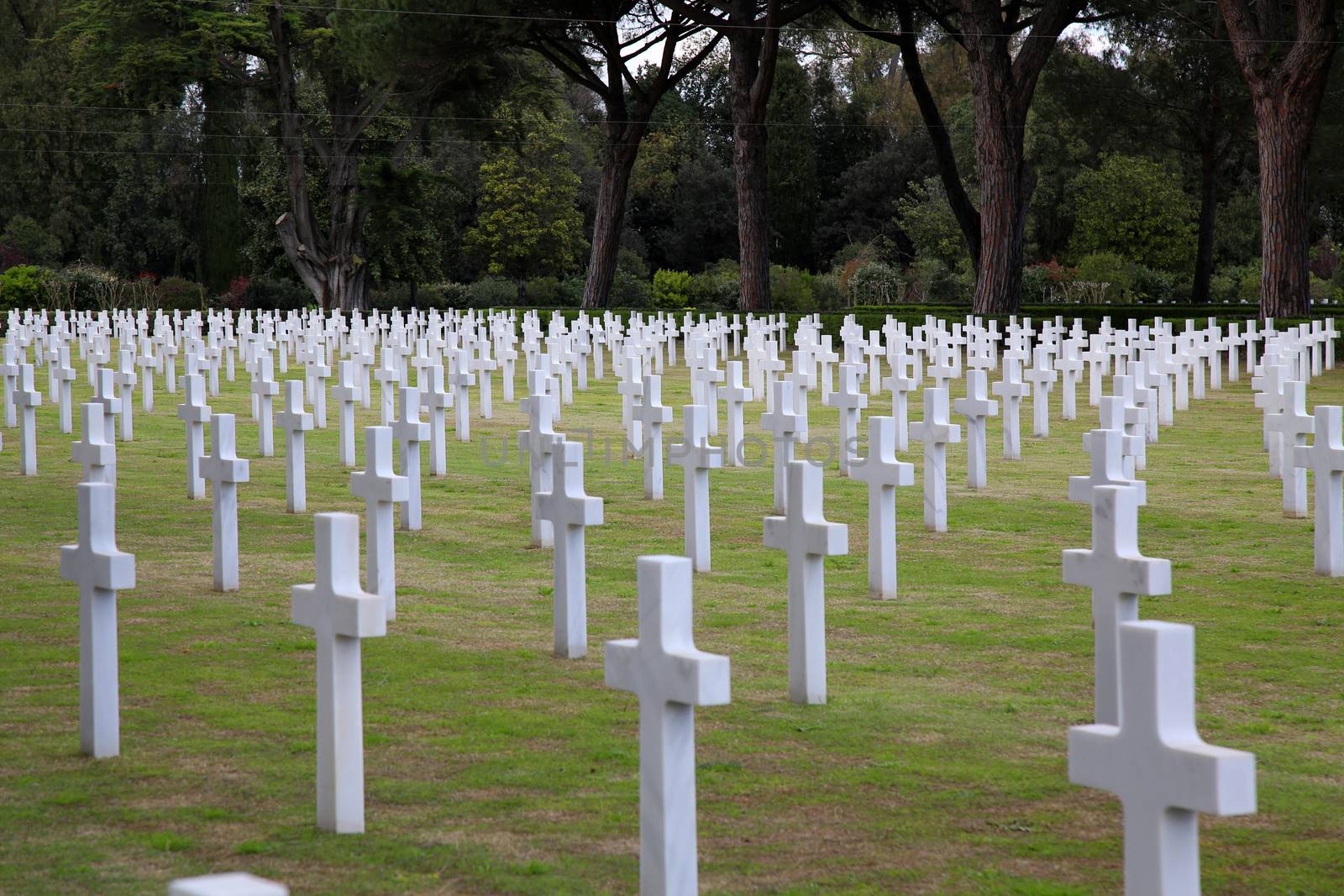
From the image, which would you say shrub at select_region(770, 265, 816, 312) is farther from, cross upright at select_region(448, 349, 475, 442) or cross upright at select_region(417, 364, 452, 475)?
cross upright at select_region(417, 364, 452, 475)

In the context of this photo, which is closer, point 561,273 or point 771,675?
point 771,675

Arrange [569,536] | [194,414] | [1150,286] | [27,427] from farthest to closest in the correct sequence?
[1150,286] < [27,427] < [194,414] < [569,536]

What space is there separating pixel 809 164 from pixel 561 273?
9.76m

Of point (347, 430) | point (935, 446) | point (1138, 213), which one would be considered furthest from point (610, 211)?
point (935, 446)

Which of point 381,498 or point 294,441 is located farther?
point 294,441

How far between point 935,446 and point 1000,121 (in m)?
21.5

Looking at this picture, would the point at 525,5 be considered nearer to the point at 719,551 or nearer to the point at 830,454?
the point at 830,454

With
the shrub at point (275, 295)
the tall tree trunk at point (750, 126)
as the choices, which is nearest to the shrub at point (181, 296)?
the shrub at point (275, 295)

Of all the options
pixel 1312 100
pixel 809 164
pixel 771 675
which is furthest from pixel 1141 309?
pixel 771 675

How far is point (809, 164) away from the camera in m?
56.8

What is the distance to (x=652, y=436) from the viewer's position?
41.0ft

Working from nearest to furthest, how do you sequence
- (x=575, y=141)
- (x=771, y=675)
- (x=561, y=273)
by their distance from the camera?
(x=771, y=675), (x=561, y=273), (x=575, y=141)

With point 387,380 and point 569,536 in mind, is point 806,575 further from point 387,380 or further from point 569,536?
point 387,380

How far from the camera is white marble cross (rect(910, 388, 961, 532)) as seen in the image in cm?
1082
